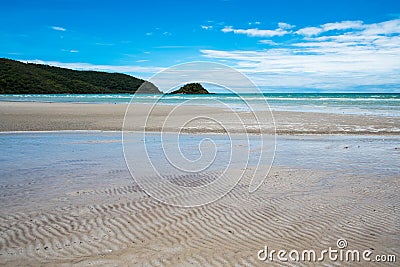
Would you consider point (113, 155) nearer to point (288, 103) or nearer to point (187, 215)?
point (187, 215)

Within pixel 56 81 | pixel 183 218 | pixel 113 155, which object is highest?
pixel 56 81

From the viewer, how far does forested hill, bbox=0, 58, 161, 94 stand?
11519 cm

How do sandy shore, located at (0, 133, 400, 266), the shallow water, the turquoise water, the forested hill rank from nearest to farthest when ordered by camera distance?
1. sandy shore, located at (0, 133, 400, 266)
2. the shallow water
3. the turquoise water
4. the forested hill

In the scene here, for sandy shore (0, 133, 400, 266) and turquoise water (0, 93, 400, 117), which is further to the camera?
turquoise water (0, 93, 400, 117)

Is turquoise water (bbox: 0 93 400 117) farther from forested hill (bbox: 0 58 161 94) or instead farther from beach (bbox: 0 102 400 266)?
forested hill (bbox: 0 58 161 94)

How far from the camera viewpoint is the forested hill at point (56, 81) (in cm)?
11519

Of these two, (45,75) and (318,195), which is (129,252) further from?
(45,75)

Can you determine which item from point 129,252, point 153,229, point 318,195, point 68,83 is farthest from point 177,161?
point 68,83

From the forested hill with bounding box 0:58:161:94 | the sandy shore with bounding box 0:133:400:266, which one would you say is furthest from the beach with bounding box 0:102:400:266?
the forested hill with bounding box 0:58:161:94

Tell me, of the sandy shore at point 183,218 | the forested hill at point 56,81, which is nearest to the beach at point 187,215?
the sandy shore at point 183,218

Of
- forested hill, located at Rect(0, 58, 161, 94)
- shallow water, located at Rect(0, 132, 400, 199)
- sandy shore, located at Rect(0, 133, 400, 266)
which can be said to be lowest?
→ sandy shore, located at Rect(0, 133, 400, 266)

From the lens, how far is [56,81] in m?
136

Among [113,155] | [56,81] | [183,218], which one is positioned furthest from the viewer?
[56,81]

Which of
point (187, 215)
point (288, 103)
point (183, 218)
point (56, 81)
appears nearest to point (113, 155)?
point (187, 215)
